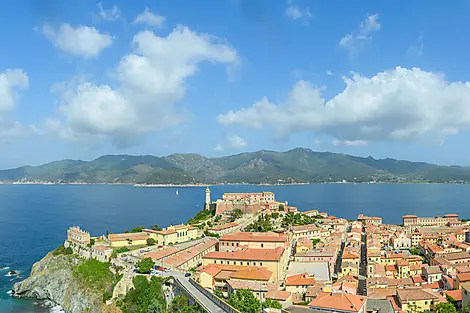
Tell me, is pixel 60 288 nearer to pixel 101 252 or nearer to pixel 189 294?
pixel 101 252

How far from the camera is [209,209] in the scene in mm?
78688

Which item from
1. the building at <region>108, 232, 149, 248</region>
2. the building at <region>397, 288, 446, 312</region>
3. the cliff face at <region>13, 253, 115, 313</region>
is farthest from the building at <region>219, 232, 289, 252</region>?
the building at <region>397, 288, 446, 312</region>

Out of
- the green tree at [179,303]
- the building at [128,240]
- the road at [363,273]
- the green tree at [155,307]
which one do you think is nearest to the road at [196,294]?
the green tree at [179,303]

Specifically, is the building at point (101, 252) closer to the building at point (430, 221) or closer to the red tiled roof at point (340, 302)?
the red tiled roof at point (340, 302)

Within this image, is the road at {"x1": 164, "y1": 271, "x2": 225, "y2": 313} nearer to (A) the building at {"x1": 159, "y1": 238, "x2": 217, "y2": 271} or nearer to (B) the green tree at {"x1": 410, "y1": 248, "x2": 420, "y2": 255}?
(A) the building at {"x1": 159, "y1": 238, "x2": 217, "y2": 271}

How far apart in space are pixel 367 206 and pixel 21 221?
298 ft

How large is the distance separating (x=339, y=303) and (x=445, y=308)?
8.57 m

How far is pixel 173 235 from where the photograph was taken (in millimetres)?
50562

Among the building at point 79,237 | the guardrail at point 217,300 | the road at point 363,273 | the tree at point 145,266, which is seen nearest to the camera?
the guardrail at point 217,300

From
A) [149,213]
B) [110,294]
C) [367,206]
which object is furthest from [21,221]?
[367,206]

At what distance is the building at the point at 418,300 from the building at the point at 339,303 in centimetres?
479

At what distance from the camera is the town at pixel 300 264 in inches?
1173

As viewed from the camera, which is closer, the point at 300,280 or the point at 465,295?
the point at 465,295

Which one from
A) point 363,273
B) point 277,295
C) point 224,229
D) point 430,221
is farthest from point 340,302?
point 430,221
